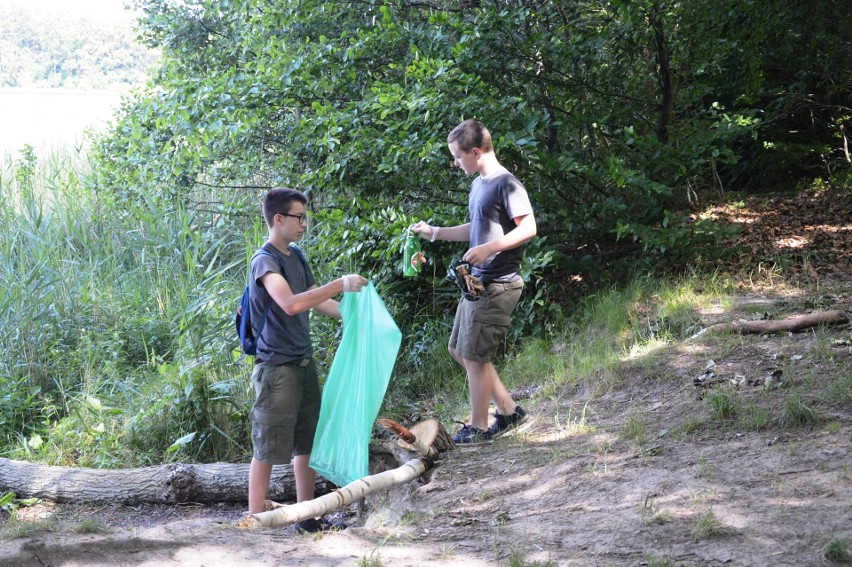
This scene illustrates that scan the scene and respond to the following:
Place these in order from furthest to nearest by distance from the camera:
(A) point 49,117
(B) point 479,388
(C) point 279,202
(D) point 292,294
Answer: (A) point 49,117
(B) point 479,388
(C) point 279,202
(D) point 292,294

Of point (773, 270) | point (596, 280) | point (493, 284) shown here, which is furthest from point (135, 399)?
point (773, 270)

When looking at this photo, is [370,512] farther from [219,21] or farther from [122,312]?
[219,21]

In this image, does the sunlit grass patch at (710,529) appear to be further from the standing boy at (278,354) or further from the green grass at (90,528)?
the green grass at (90,528)

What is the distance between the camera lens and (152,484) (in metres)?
5.31

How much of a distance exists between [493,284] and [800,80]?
7.27m

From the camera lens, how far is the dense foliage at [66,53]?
27828 mm

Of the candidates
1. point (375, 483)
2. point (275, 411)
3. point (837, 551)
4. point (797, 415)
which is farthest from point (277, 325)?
point (797, 415)

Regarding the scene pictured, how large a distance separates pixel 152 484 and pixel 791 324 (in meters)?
4.70

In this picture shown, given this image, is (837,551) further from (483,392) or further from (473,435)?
(473,435)

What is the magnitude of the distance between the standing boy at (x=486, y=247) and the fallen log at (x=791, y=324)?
2244mm

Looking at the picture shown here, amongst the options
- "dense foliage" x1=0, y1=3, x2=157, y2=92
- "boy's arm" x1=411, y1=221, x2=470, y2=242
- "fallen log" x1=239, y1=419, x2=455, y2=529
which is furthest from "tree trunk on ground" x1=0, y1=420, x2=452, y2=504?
"dense foliage" x1=0, y1=3, x2=157, y2=92

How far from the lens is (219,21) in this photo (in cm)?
1084

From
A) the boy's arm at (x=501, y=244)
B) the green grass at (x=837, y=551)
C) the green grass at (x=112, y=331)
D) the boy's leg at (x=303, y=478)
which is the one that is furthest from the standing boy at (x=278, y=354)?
the green grass at (x=837, y=551)

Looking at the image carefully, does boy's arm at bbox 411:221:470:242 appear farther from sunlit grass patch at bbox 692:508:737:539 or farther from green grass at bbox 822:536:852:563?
green grass at bbox 822:536:852:563
